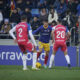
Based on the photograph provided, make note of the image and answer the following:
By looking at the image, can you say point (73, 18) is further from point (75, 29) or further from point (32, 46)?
point (32, 46)

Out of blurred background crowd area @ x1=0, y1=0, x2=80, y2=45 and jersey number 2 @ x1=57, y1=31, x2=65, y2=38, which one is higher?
blurred background crowd area @ x1=0, y1=0, x2=80, y2=45

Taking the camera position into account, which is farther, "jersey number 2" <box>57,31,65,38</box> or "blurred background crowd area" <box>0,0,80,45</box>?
"blurred background crowd area" <box>0,0,80,45</box>

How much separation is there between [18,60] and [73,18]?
157 inches

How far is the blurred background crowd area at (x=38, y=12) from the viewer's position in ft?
72.7

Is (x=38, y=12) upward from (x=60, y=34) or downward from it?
upward

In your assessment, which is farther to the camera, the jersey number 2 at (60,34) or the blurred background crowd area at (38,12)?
the blurred background crowd area at (38,12)

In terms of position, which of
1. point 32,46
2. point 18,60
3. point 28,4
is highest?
point 28,4

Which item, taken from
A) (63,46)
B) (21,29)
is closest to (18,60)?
(63,46)

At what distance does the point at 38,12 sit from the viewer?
24719mm

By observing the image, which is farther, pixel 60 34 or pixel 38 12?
pixel 38 12

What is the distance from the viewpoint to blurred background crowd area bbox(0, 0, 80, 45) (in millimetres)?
22172

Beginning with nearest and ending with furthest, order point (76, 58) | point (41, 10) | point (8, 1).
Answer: point (76, 58) < point (41, 10) < point (8, 1)

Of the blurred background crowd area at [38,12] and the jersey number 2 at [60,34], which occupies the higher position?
the blurred background crowd area at [38,12]

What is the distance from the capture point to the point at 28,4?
24.5 m
